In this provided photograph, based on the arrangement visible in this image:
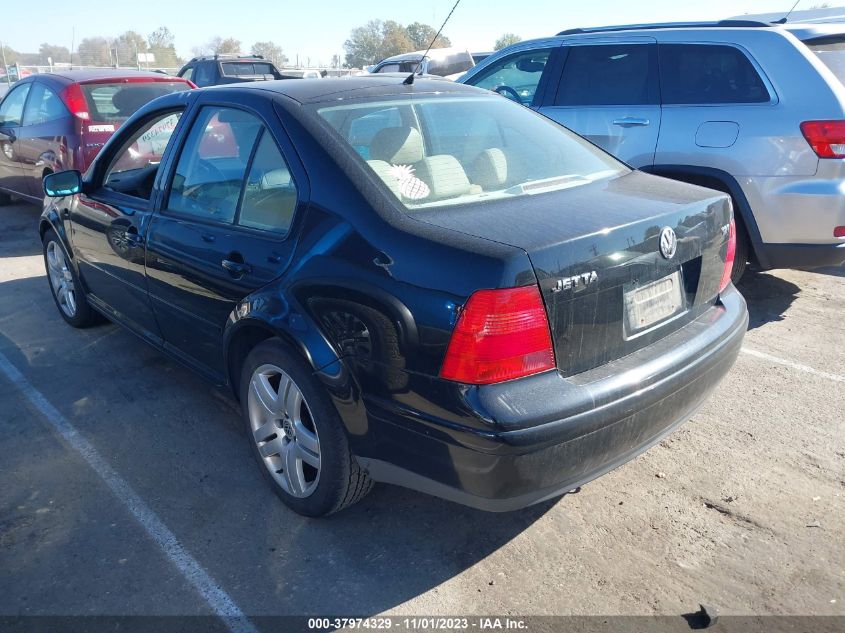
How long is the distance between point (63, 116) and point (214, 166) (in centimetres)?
502

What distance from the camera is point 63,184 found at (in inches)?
166

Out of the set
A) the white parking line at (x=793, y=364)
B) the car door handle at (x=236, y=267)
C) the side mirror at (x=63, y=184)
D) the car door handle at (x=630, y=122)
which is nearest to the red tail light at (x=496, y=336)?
the car door handle at (x=236, y=267)

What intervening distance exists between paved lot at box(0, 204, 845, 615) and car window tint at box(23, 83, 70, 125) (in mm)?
4527

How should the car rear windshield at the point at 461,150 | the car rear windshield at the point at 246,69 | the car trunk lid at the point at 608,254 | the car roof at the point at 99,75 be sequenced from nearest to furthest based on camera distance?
1. the car trunk lid at the point at 608,254
2. the car rear windshield at the point at 461,150
3. the car roof at the point at 99,75
4. the car rear windshield at the point at 246,69

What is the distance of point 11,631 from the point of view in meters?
2.35

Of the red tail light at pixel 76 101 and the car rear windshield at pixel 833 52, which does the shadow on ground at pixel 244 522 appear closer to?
the red tail light at pixel 76 101

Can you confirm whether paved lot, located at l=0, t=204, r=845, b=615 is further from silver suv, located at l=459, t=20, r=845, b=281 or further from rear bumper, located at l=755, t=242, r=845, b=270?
silver suv, located at l=459, t=20, r=845, b=281

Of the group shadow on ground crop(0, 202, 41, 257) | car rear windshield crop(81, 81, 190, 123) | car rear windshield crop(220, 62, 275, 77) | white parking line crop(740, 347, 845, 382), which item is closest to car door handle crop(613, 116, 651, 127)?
white parking line crop(740, 347, 845, 382)

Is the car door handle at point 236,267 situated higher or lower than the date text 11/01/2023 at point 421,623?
higher

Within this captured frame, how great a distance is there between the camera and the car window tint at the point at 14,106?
8.21 m

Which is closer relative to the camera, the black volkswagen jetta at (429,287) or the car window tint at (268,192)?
the black volkswagen jetta at (429,287)

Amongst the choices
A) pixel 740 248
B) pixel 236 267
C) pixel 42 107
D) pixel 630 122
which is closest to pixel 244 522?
pixel 236 267

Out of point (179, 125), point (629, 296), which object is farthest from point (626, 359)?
point (179, 125)

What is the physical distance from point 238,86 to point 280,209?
2.77 feet
